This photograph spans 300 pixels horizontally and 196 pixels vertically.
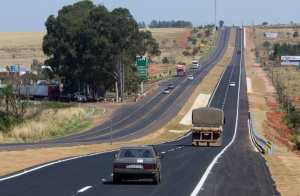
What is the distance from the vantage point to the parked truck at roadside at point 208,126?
194 feet

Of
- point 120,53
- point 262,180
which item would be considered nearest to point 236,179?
point 262,180

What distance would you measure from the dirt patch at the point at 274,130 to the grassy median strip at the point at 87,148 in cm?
932

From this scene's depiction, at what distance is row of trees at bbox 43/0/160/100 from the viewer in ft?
381

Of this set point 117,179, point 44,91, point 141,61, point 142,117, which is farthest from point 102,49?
point 117,179

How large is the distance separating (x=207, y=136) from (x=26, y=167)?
29268 mm

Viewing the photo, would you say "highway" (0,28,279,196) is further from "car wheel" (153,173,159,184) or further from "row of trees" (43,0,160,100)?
"row of trees" (43,0,160,100)

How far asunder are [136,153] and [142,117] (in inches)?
3084

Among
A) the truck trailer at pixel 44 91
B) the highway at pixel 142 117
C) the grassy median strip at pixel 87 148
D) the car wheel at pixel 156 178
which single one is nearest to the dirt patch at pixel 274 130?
the car wheel at pixel 156 178

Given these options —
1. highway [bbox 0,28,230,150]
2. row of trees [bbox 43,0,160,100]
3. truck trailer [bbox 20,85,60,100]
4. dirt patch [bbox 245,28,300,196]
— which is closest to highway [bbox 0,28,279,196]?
dirt patch [bbox 245,28,300,196]

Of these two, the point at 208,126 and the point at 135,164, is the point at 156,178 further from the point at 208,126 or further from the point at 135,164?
the point at 208,126

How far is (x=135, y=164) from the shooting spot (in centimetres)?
2345

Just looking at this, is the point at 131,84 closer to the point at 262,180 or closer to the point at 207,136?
the point at 207,136

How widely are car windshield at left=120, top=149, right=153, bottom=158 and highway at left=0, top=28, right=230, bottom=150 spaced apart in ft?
121

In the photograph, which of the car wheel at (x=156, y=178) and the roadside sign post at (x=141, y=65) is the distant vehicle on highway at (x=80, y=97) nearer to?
the roadside sign post at (x=141, y=65)
